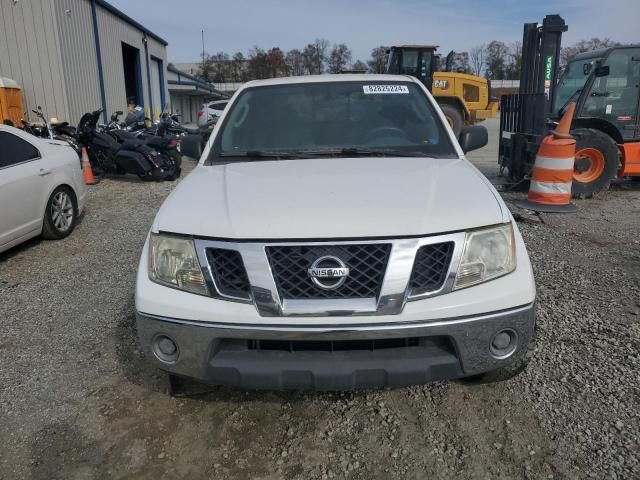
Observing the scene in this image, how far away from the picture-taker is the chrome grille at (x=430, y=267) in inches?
87.9

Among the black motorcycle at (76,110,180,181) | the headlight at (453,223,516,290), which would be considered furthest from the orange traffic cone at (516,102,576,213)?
the black motorcycle at (76,110,180,181)

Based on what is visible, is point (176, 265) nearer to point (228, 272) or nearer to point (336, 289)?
point (228, 272)

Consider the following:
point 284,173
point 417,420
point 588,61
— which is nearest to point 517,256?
point 417,420

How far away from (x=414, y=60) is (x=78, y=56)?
10.5 m

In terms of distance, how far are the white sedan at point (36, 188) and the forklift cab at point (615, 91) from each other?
8.10m

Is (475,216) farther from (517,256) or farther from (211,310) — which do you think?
(211,310)

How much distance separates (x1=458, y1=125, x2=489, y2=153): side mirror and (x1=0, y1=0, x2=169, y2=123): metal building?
43.7 ft

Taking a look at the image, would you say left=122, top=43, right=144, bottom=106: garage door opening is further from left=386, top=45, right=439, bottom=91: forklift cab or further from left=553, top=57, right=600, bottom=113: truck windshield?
left=553, top=57, right=600, bottom=113: truck windshield

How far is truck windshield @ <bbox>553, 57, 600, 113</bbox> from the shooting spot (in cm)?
903

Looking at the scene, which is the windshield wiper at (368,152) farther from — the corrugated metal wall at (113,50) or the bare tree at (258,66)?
the bare tree at (258,66)

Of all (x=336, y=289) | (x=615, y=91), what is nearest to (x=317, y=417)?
(x=336, y=289)

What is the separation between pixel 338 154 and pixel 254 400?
1.58m

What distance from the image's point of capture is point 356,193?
2531 mm

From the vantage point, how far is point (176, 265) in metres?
2.37
